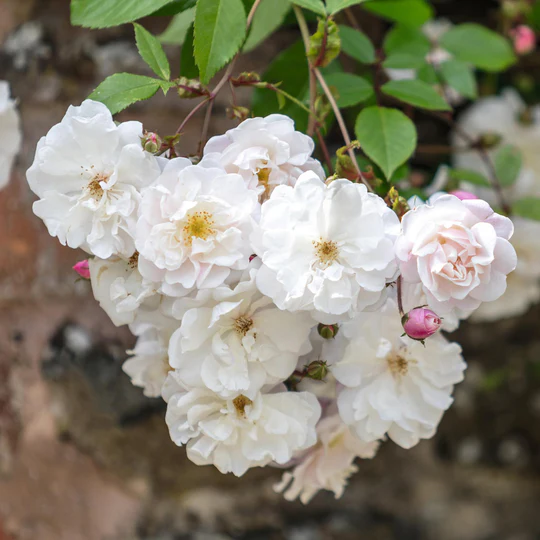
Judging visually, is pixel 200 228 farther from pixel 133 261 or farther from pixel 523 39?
pixel 523 39

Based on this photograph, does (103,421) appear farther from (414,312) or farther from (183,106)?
(414,312)

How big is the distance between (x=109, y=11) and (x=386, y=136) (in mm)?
273

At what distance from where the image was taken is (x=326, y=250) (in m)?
0.45

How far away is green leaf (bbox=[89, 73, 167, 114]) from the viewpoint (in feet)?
1.62

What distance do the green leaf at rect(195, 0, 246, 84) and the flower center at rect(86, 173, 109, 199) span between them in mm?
112

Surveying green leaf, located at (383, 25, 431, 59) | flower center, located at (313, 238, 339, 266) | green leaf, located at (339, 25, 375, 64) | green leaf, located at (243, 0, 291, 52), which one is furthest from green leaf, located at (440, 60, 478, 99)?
flower center, located at (313, 238, 339, 266)

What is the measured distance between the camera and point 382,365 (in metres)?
0.55

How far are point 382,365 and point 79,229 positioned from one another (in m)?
0.28

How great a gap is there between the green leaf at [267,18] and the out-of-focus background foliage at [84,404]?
0.20 meters

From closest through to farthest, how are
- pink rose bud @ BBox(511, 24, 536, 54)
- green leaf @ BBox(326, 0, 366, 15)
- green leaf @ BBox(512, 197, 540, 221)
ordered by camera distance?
green leaf @ BBox(326, 0, 366, 15) < green leaf @ BBox(512, 197, 540, 221) < pink rose bud @ BBox(511, 24, 536, 54)

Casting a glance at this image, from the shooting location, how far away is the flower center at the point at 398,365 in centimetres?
55

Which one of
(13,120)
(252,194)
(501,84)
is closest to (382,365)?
(252,194)

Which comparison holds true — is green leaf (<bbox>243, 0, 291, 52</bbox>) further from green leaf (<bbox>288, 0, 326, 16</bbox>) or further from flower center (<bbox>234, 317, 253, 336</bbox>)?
flower center (<bbox>234, 317, 253, 336</bbox>)

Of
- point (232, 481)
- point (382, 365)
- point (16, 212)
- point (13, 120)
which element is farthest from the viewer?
point (232, 481)
